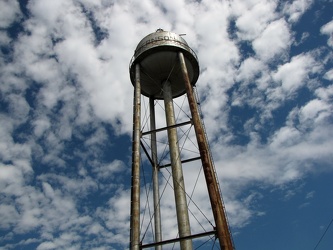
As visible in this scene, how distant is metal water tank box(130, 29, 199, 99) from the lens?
62.3 feet

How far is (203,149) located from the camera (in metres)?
14.0

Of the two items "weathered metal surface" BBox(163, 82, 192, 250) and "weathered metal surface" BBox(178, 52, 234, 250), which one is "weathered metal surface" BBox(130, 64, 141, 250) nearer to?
"weathered metal surface" BBox(163, 82, 192, 250)

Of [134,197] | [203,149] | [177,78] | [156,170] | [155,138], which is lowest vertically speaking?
[134,197]

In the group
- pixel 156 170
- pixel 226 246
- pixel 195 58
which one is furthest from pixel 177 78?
pixel 226 246

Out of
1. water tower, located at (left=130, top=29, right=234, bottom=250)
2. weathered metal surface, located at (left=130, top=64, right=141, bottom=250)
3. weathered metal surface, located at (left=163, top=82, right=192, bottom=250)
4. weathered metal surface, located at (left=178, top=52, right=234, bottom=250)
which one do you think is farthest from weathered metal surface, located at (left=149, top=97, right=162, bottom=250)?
weathered metal surface, located at (left=178, top=52, right=234, bottom=250)

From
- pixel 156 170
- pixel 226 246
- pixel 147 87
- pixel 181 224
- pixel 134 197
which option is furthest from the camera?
pixel 147 87

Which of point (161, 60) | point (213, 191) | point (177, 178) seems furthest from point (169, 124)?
point (213, 191)

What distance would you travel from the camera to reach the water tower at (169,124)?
42.0 ft

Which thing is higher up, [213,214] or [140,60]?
[140,60]

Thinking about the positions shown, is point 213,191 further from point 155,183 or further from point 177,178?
point 155,183

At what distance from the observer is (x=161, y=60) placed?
19391 millimetres

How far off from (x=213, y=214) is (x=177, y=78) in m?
10.4

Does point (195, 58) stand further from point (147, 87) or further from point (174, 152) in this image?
point (174, 152)

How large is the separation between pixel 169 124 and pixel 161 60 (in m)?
4.20
